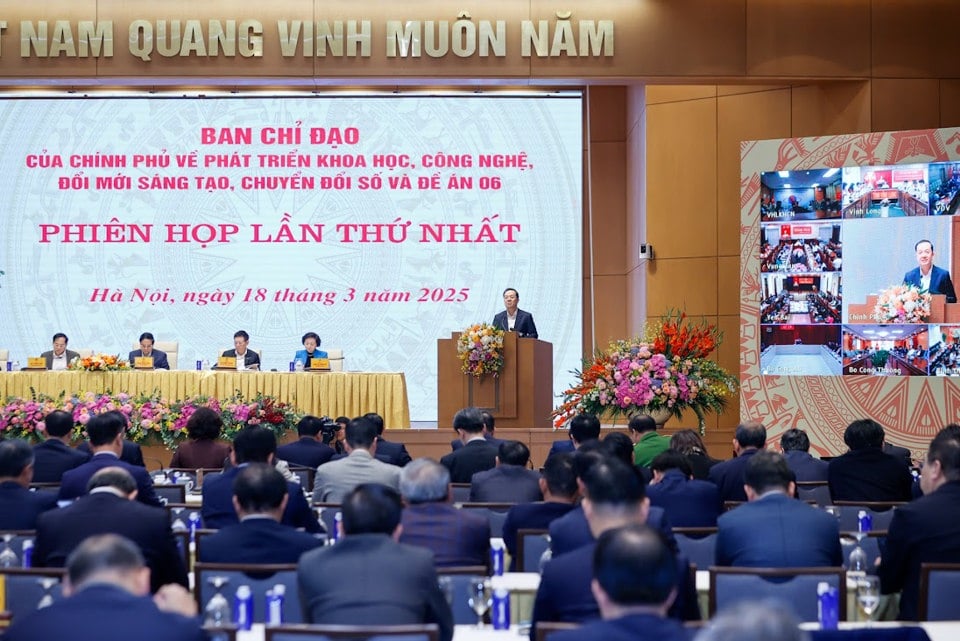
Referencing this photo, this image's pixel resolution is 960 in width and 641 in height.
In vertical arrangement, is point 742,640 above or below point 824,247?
below

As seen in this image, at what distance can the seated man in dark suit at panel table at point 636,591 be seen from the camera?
212 centimetres

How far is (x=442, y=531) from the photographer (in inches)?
155

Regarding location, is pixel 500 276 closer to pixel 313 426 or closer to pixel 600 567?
pixel 313 426

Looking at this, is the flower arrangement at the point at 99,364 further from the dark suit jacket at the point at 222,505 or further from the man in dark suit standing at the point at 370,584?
the man in dark suit standing at the point at 370,584

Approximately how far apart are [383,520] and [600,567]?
1.04 m

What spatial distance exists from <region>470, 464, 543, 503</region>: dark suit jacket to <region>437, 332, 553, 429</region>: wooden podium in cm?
470

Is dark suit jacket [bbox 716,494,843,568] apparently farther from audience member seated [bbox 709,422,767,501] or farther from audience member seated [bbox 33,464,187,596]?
audience member seated [bbox 709,422,767,501]

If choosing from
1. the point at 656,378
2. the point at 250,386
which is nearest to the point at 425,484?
the point at 656,378

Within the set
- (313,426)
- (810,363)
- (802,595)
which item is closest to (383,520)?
(802,595)

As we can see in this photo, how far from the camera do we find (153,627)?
2.32m

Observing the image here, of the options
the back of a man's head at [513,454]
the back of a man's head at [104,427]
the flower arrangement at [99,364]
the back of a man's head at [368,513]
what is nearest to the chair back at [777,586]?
the back of a man's head at [368,513]

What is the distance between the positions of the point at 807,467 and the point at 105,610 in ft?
16.4

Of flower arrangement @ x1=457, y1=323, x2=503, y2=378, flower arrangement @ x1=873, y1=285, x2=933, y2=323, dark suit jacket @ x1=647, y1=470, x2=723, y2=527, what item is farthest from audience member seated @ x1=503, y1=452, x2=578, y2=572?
flower arrangement @ x1=873, y1=285, x2=933, y2=323

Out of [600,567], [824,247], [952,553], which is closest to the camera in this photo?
[600,567]
